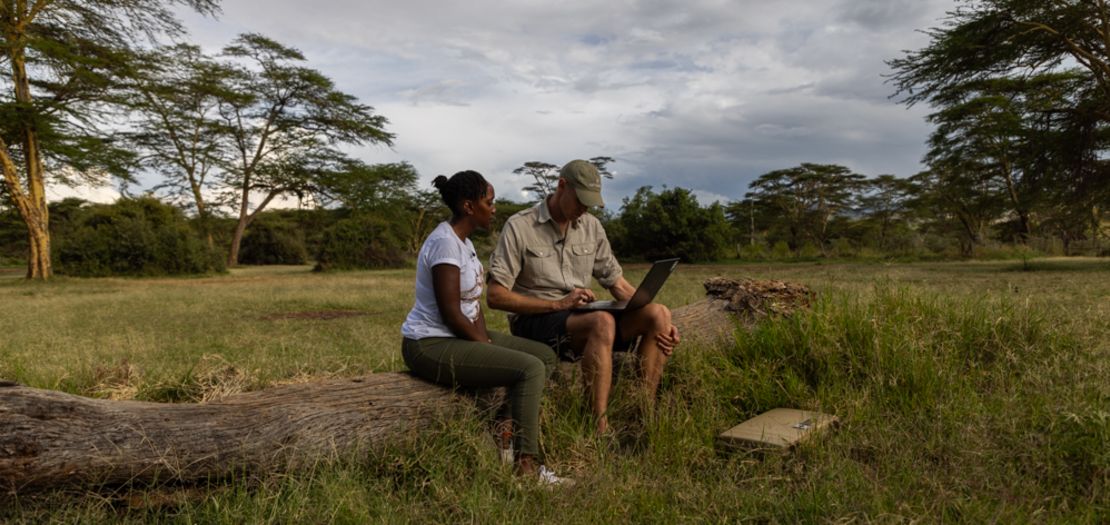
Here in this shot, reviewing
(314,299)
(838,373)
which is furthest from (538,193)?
(838,373)

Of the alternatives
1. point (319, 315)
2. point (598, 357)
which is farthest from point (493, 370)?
point (319, 315)

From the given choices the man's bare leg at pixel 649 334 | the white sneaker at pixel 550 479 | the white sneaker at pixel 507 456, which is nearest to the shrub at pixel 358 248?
the man's bare leg at pixel 649 334

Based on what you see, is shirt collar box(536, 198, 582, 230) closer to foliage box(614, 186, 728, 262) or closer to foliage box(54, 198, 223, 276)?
foliage box(54, 198, 223, 276)

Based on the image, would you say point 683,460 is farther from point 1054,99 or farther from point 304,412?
point 1054,99

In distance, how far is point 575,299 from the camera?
3.48m

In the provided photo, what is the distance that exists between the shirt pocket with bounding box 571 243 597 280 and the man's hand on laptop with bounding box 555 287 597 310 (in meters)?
0.30

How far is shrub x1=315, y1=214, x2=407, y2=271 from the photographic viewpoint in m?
25.2

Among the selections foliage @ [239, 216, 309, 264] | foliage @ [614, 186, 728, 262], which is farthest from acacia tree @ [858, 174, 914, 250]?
foliage @ [239, 216, 309, 264]

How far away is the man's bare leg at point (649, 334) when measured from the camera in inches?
135

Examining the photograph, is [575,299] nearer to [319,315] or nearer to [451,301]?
[451,301]

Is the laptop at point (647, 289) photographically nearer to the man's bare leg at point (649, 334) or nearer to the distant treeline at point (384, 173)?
the man's bare leg at point (649, 334)

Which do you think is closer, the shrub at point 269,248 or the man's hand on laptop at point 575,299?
the man's hand on laptop at point 575,299

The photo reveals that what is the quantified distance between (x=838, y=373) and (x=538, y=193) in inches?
1766

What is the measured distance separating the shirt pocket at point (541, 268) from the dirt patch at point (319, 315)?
20.5 feet
